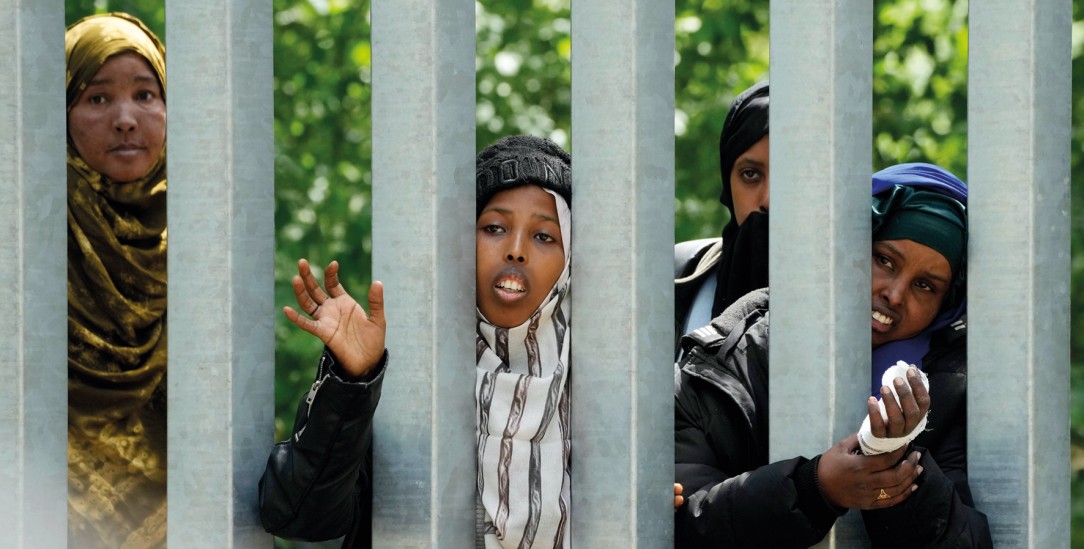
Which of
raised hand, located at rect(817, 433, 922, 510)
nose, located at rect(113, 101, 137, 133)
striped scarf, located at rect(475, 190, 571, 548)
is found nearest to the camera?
raised hand, located at rect(817, 433, 922, 510)

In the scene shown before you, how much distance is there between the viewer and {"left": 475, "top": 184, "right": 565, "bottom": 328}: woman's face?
104 inches

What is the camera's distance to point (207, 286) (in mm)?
2246

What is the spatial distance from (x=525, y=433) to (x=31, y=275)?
30.3 inches

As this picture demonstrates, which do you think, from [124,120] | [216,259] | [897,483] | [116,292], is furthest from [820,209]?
[124,120]

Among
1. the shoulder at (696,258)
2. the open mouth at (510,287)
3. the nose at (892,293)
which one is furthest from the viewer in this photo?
the shoulder at (696,258)

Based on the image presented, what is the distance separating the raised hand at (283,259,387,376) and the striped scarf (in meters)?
0.35

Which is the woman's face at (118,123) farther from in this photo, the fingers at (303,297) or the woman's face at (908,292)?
the woman's face at (908,292)

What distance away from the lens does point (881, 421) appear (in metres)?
2.24

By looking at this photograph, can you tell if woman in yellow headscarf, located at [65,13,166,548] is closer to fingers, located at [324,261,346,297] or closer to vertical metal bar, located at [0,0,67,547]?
vertical metal bar, located at [0,0,67,547]

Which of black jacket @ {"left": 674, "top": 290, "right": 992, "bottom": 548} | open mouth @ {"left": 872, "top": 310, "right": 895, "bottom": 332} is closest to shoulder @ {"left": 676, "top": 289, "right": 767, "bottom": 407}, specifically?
black jacket @ {"left": 674, "top": 290, "right": 992, "bottom": 548}

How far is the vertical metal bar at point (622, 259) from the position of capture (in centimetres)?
228

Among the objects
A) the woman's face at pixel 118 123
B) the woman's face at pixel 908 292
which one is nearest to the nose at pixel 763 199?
the woman's face at pixel 908 292

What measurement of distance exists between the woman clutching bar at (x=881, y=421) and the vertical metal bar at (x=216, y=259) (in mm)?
706

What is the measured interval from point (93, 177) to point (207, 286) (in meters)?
1.49
